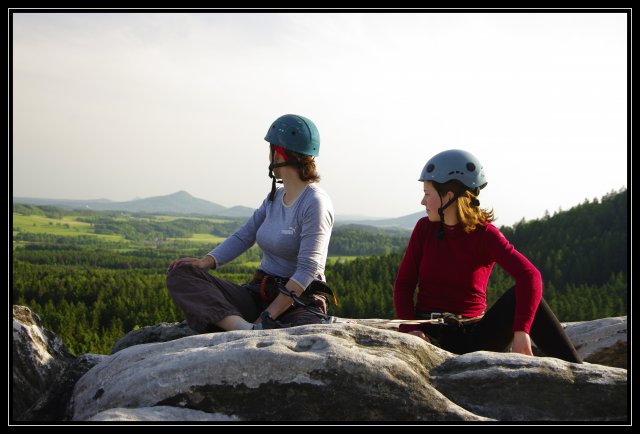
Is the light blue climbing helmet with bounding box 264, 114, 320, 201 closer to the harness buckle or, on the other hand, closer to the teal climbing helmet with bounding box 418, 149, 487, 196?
the teal climbing helmet with bounding box 418, 149, 487, 196

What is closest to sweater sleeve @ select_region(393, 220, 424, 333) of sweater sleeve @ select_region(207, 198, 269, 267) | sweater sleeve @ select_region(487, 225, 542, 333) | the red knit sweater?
the red knit sweater

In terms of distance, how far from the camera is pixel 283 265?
26.0ft

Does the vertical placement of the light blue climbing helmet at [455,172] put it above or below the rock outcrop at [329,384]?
above

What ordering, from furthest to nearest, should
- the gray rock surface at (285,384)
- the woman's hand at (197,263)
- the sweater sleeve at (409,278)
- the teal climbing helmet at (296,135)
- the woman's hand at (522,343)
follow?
the woman's hand at (197,263), the teal climbing helmet at (296,135), the sweater sleeve at (409,278), the woman's hand at (522,343), the gray rock surface at (285,384)

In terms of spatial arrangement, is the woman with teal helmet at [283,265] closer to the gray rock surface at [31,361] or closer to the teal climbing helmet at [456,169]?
the teal climbing helmet at [456,169]

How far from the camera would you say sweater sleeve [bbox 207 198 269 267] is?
8.48 metres

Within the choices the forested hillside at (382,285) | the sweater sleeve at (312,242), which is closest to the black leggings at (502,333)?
the sweater sleeve at (312,242)

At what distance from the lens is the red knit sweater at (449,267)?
709cm

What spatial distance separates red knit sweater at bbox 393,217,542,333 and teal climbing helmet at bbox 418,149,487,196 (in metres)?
0.56

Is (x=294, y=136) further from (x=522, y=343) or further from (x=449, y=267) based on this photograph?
(x=522, y=343)

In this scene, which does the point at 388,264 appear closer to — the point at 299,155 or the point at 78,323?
the point at 78,323

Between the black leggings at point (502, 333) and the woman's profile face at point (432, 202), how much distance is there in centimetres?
122

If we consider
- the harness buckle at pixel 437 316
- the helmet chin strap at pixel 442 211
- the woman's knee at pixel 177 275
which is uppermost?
the helmet chin strap at pixel 442 211

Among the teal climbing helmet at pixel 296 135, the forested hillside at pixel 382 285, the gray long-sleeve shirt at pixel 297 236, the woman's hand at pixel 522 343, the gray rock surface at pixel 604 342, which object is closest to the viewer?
the woman's hand at pixel 522 343
